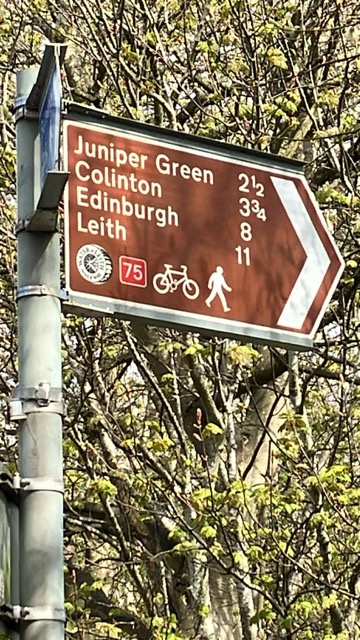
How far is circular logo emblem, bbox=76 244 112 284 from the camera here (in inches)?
85.7

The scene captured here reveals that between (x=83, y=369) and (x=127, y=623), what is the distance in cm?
188

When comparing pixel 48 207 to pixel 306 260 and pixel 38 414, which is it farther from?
pixel 306 260

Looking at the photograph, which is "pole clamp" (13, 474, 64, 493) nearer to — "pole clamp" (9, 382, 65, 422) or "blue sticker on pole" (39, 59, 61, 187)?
"pole clamp" (9, 382, 65, 422)

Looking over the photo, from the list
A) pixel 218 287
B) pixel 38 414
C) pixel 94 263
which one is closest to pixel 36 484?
pixel 38 414

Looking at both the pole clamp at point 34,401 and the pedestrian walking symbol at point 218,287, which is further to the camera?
the pedestrian walking symbol at point 218,287

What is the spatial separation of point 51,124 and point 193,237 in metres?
0.47

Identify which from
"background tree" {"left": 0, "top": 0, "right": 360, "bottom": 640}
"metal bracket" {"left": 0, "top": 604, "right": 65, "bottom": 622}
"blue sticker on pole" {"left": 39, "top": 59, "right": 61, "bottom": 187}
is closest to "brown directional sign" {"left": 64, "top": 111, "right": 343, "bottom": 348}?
"blue sticker on pole" {"left": 39, "top": 59, "right": 61, "bottom": 187}

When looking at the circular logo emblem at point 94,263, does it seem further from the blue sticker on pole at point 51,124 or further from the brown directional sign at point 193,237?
the blue sticker on pole at point 51,124

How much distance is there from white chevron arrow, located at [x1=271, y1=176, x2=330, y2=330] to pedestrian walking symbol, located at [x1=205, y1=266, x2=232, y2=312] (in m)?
0.15

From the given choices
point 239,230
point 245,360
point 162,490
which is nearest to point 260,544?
point 162,490

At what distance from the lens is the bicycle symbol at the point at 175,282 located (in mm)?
2295

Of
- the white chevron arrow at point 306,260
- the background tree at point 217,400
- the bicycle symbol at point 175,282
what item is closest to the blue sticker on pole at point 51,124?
the bicycle symbol at point 175,282

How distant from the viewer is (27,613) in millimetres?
1869

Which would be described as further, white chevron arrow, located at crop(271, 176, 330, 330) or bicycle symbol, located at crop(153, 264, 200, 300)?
white chevron arrow, located at crop(271, 176, 330, 330)
